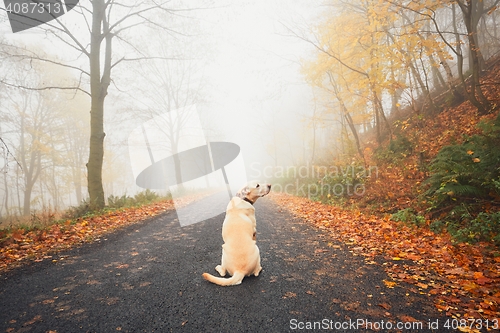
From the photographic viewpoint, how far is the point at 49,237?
534 cm

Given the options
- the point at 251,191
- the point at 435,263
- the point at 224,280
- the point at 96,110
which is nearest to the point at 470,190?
the point at 435,263

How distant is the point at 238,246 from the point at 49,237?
17.2ft

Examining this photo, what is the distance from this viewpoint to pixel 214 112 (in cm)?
2819

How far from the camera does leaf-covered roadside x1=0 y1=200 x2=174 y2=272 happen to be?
4332 mm

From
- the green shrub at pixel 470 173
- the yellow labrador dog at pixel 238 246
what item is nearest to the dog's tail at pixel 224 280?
the yellow labrador dog at pixel 238 246

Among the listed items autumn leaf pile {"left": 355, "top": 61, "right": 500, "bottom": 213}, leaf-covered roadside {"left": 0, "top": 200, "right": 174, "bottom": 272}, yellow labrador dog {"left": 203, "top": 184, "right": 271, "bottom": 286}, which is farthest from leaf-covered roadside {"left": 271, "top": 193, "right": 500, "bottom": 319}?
leaf-covered roadside {"left": 0, "top": 200, "right": 174, "bottom": 272}

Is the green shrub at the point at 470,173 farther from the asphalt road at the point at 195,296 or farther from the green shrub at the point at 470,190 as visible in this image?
the asphalt road at the point at 195,296

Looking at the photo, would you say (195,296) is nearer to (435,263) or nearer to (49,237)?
(435,263)

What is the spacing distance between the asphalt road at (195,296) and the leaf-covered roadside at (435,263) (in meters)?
0.30

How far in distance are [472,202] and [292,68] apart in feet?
39.4

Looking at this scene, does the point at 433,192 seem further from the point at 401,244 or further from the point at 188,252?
the point at 188,252

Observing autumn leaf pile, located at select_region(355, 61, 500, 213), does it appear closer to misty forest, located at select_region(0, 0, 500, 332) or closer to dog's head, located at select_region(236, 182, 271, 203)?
misty forest, located at select_region(0, 0, 500, 332)

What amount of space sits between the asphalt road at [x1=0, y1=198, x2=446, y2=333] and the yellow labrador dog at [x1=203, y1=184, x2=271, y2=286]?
18 centimetres

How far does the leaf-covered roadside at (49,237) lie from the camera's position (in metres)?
4.33
